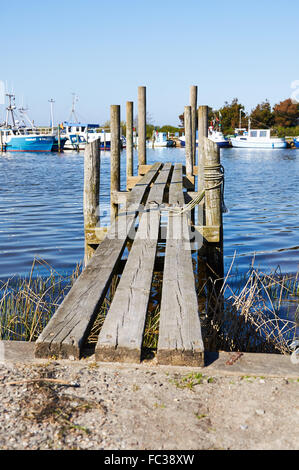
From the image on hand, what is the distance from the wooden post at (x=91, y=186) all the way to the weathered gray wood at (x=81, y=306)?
61 cm

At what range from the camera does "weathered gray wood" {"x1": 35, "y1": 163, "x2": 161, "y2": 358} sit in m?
2.96

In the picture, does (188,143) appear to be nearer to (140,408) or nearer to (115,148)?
(115,148)

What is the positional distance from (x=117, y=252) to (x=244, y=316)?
1.38 meters

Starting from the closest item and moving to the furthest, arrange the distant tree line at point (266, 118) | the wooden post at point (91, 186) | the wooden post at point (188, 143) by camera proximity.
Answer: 1. the wooden post at point (91, 186)
2. the wooden post at point (188, 143)
3. the distant tree line at point (266, 118)

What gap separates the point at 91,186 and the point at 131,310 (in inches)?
113

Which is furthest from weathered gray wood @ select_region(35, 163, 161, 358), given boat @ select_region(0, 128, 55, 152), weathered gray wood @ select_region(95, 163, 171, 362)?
boat @ select_region(0, 128, 55, 152)

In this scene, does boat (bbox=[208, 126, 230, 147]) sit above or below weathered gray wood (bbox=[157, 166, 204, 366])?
above

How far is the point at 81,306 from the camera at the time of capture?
340 cm

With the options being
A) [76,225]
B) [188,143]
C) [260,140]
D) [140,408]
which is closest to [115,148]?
[76,225]

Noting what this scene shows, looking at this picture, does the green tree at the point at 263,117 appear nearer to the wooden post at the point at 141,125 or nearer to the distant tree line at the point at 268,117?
the distant tree line at the point at 268,117

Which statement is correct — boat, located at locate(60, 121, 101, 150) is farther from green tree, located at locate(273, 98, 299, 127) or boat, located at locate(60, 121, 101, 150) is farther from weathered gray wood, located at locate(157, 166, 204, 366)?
weathered gray wood, located at locate(157, 166, 204, 366)

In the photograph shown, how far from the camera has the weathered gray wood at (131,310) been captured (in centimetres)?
290

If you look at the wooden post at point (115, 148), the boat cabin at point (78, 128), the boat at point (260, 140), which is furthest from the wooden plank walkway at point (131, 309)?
the boat cabin at point (78, 128)

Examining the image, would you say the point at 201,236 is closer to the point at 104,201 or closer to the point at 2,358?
the point at 2,358
